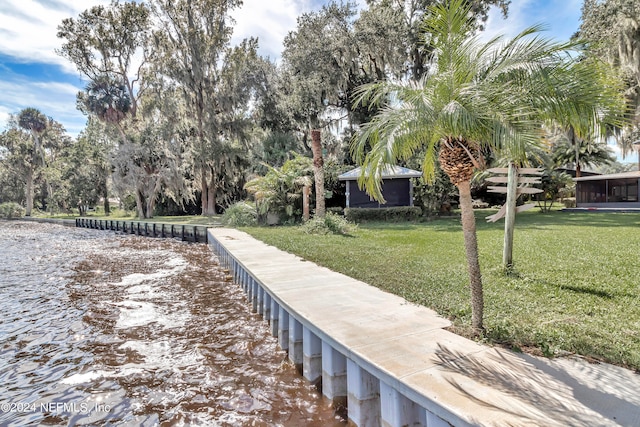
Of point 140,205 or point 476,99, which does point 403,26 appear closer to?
point 476,99

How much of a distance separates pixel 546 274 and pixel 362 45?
56.4ft

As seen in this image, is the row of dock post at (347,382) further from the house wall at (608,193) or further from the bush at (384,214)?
the house wall at (608,193)

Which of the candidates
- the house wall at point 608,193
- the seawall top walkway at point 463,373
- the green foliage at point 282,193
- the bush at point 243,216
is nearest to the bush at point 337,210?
the green foliage at point 282,193

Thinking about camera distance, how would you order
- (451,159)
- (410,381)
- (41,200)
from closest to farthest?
1. (410,381)
2. (451,159)
3. (41,200)

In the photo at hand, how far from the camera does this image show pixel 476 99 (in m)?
3.16

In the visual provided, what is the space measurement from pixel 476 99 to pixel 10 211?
47467 millimetres

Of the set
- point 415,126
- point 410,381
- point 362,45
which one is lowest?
point 410,381

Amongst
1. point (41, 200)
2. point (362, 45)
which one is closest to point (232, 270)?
point (362, 45)

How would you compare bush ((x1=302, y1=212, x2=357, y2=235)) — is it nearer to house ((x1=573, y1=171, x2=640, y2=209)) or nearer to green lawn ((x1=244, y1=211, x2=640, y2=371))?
green lawn ((x1=244, y1=211, x2=640, y2=371))

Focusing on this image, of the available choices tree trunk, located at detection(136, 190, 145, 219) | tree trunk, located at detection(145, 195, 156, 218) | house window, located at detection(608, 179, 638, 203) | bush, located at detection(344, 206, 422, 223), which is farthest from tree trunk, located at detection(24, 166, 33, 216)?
house window, located at detection(608, 179, 638, 203)

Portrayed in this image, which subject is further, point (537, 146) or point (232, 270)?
point (232, 270)

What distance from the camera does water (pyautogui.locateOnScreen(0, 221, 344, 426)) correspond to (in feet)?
11.2

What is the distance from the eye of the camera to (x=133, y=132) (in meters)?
26.1

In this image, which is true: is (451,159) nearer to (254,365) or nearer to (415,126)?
(415,126)
